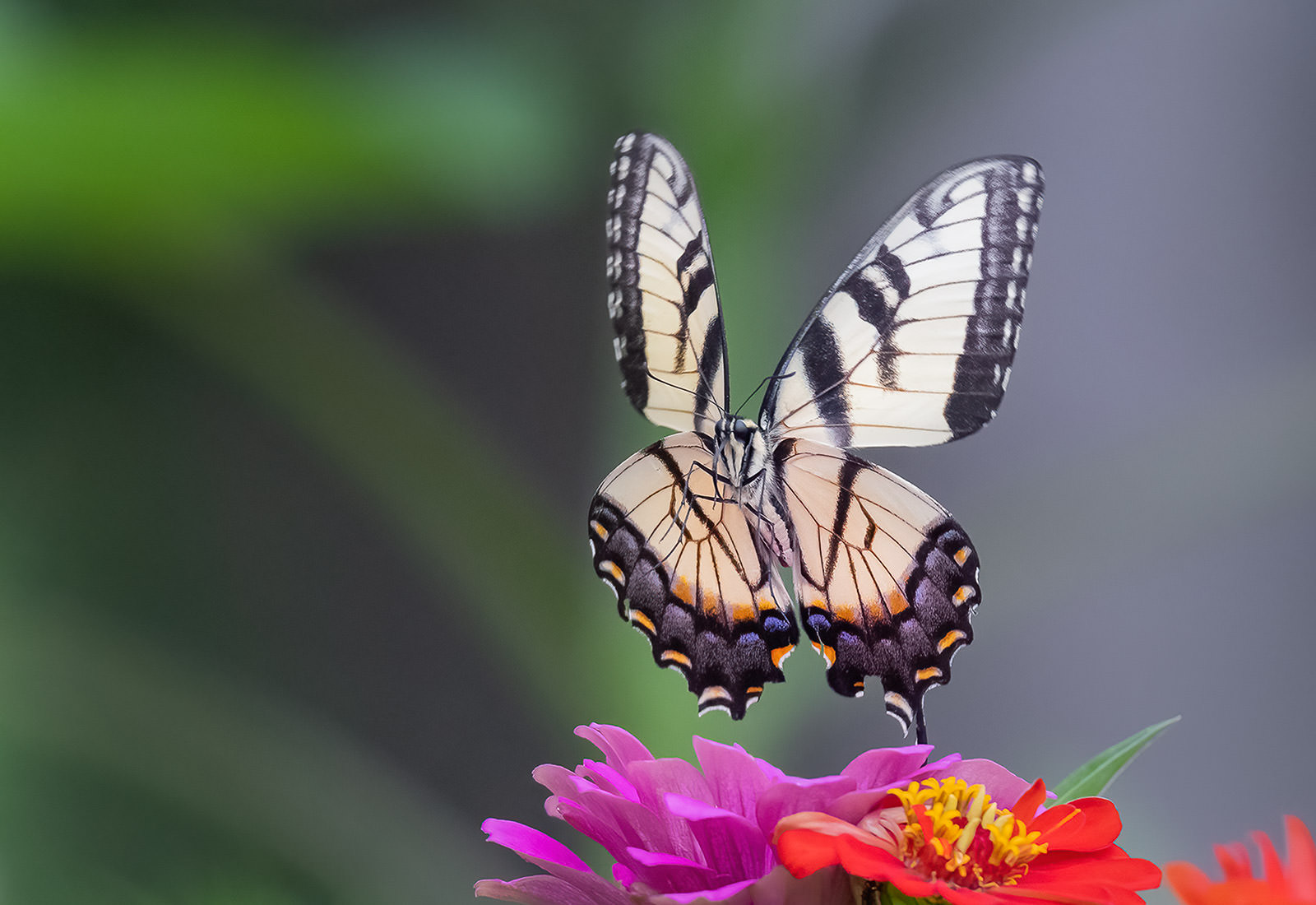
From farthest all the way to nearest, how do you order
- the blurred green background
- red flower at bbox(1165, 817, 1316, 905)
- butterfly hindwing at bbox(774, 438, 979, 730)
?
the blurred green background < butterfly hindwing at bbox(774, 438, 979, 730) < red flower at bbox(1165, 817, 1316, 905)

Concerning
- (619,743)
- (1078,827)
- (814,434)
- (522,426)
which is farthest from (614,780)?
(522,426)

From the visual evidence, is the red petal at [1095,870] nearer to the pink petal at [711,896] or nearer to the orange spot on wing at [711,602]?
the pink petal at [711,896]

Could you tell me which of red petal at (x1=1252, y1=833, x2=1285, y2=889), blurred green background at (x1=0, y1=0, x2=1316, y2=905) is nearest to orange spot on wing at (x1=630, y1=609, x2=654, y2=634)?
red petal at (x1=1252, y1=833, x2=1285, y2=889)

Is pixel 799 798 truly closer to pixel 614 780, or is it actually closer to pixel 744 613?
pixel 614 780

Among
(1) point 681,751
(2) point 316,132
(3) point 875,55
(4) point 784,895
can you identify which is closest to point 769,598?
(4) point 784,895

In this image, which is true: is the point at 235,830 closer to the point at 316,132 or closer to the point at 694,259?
the point at 316,132

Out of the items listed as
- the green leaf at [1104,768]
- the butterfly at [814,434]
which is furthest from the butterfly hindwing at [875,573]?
the green leaf at [1104,768]

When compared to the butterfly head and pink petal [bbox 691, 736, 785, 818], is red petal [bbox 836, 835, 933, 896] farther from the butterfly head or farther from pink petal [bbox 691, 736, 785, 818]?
the butterfly head
